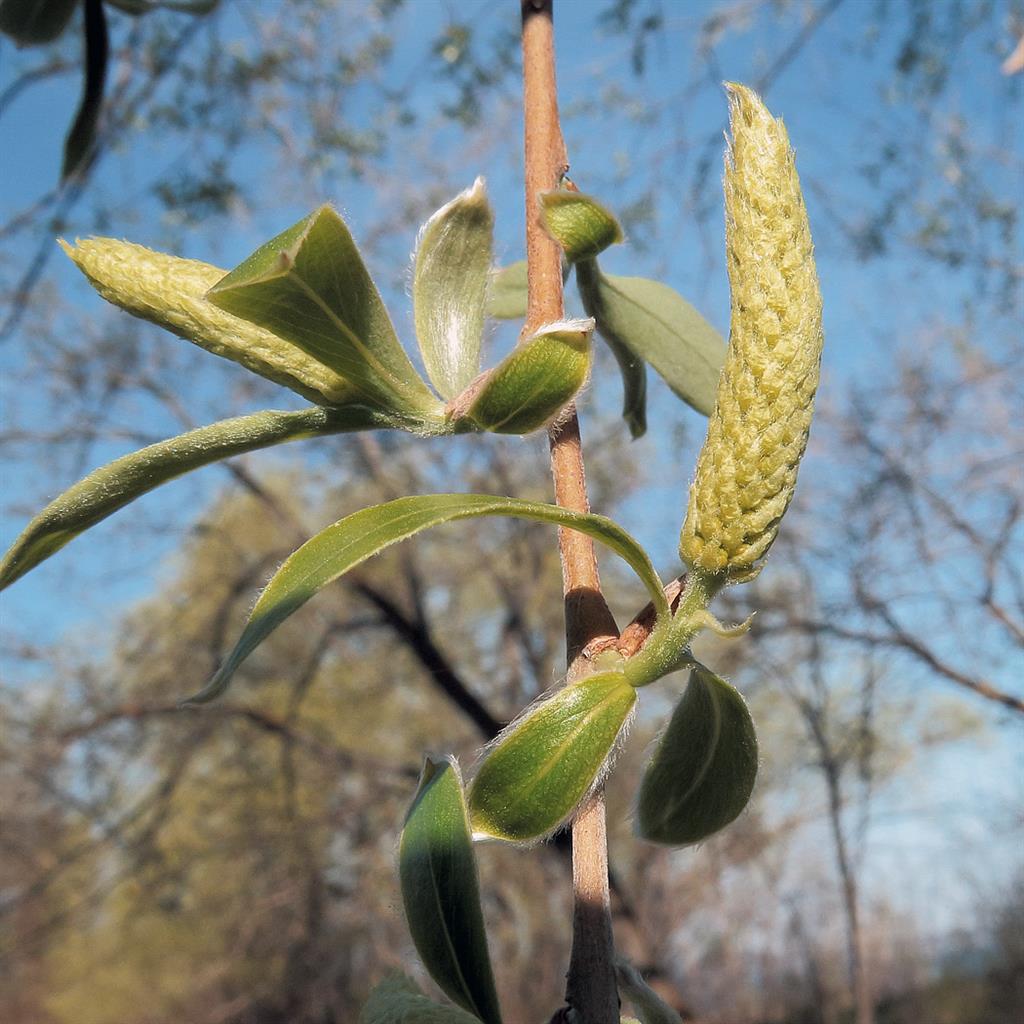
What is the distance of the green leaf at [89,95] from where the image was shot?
2.03ft

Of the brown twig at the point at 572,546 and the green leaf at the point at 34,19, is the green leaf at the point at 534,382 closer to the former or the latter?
the brown twig at the point at 572,546

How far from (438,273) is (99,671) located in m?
4.63

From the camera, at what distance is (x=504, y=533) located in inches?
196

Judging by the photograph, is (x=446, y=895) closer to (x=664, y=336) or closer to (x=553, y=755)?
(x=553, y=755)

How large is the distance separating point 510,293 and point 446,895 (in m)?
0.32

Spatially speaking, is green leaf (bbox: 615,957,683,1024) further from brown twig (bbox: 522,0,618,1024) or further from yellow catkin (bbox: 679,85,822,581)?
yellow catkin (bbox: 679,85,822,581)

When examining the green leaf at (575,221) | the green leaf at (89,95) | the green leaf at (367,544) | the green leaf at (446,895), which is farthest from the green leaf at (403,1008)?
the green leaf at (89,95)

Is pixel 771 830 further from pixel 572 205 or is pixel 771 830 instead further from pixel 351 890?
pixel 572 205

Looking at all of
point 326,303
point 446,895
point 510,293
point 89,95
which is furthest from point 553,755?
point 89,95

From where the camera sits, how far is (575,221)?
37 centimetres

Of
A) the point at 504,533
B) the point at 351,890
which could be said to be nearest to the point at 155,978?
the point at 351,890

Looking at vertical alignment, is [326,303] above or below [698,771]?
above

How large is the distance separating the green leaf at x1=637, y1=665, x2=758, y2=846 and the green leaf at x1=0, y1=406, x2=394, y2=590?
16cm

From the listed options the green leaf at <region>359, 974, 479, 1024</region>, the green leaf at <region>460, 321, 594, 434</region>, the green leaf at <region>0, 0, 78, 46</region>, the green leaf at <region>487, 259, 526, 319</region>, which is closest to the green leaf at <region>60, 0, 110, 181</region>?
the green leaf at <region>0, 0, 78, 46</region>
